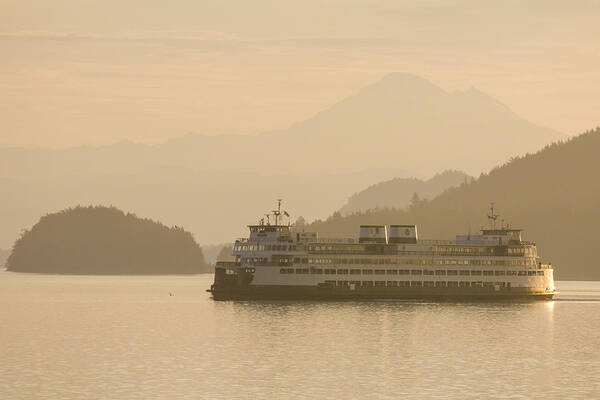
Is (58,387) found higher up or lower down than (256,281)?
lower down

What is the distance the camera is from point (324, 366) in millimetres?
100625

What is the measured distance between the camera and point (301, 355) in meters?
109

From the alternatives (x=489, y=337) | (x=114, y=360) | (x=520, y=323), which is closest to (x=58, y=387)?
(x=114, y=360)

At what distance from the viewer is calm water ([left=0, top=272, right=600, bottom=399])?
281ft

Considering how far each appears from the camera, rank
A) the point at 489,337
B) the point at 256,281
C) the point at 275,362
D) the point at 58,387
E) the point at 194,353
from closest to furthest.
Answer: the point at 58,387 → the point at 275,362 → the point at 194,353 → the point at 489,337 → the point at 256,281

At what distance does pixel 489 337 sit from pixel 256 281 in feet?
225

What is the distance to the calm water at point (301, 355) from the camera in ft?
281

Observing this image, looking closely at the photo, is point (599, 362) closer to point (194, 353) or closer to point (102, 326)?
point (194, 353)

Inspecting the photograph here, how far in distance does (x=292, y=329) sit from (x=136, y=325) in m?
25.7

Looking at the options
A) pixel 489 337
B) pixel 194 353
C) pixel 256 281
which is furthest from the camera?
pixel 256 281

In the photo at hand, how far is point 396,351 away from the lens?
380 feet

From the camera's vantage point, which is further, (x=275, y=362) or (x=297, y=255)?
(x=297, y=255)

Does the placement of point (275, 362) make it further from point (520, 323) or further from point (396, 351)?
point (520, 323)

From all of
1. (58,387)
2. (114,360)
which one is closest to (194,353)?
(114,360)
